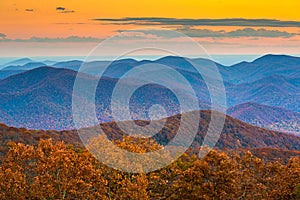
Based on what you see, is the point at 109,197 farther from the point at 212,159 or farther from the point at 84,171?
the point at 212,159

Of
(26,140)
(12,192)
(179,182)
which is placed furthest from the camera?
(26,140)

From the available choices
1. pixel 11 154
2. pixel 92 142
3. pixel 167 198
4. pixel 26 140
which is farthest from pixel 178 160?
pixel 26 140

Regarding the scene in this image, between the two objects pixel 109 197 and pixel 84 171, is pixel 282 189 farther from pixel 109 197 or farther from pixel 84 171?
pixel 84 171

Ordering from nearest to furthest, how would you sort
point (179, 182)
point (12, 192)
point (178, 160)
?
point (12, 192) → point (179, 182) → point (178, 160)

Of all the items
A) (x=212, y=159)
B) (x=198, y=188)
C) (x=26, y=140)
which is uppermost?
(x=212, y=159)

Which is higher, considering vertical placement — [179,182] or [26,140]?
[179,182]

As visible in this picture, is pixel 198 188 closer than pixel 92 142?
Yes
